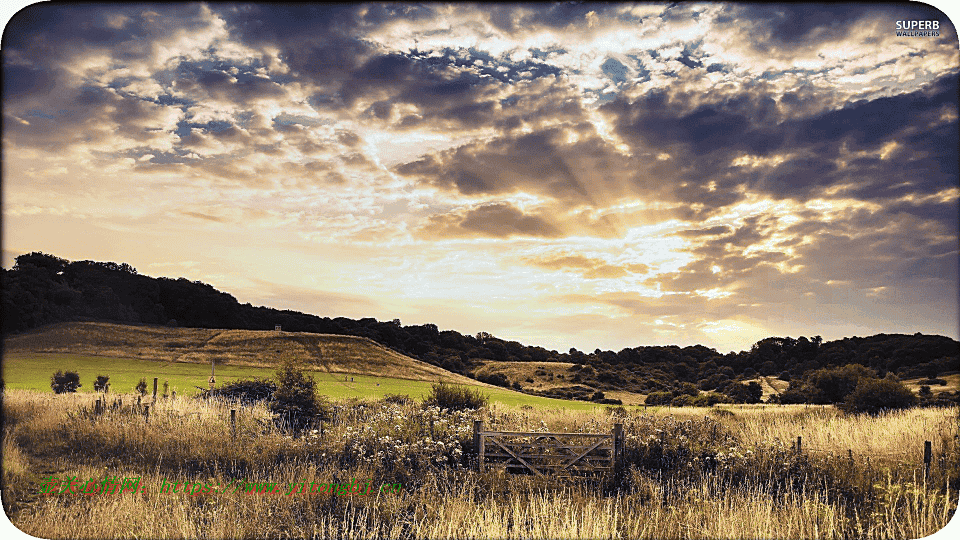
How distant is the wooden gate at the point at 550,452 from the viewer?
17.1m

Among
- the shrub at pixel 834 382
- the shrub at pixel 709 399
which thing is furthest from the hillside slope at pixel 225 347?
the shrub at pixel 834 382

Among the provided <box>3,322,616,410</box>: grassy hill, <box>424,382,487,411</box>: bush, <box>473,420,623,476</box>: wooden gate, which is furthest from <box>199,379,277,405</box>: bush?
<box>473,420,623,476</box>: wooden gate

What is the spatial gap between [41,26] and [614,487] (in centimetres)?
1795

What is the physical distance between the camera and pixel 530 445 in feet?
55.7

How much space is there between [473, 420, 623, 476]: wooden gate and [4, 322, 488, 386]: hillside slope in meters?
20.4

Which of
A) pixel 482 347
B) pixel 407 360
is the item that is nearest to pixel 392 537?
pixel 407 360

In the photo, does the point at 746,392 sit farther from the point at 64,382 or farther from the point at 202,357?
the point at 64,382

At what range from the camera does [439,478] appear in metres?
15.2

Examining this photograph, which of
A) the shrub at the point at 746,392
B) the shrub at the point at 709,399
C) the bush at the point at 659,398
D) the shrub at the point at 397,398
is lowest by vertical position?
the bush at the point at 659,398

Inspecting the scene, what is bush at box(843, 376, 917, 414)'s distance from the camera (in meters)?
32.9

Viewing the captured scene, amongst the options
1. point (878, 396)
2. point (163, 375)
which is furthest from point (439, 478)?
point (878, 396)

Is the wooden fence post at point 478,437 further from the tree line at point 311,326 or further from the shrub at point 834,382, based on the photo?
the shrub at point 834,382

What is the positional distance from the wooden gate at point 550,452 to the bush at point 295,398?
379 inches

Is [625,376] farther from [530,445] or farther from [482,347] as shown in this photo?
[530,445]
